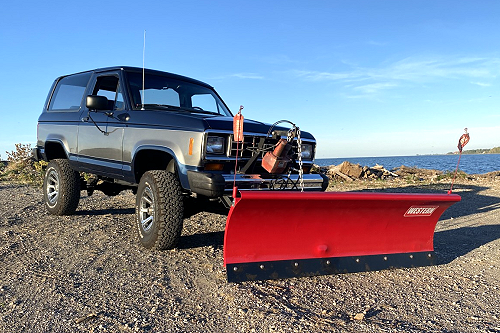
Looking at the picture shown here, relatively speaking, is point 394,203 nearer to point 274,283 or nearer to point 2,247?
point 274,283

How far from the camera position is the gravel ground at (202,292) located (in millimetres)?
2875

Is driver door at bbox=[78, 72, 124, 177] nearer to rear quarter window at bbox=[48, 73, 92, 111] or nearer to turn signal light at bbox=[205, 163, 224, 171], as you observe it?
rear quarter window at bbox=[48, 73, 92, 111]

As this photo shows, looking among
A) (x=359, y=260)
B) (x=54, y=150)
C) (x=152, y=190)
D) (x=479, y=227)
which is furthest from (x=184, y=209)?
(x=479, y=227)

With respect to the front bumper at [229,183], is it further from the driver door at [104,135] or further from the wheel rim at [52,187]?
the wheel rim at [52,187]

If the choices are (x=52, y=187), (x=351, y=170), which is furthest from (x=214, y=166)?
(x=351, y=170)

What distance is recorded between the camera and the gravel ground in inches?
113

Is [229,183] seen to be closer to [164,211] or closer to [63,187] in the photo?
[164,211]

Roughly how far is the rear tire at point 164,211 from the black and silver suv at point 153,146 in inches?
0.4

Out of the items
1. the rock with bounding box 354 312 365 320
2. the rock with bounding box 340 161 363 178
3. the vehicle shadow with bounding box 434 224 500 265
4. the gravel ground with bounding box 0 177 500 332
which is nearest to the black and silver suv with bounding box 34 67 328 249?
the gravel ground with bounding box 0 177 500 332

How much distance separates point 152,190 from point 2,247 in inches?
75.9

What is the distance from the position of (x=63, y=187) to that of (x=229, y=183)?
3404 mm

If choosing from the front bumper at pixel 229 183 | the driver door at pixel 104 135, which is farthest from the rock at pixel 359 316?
the driver door at pixel 104 135

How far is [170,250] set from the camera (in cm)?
470

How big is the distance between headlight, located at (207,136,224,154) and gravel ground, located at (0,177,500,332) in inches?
44.9
